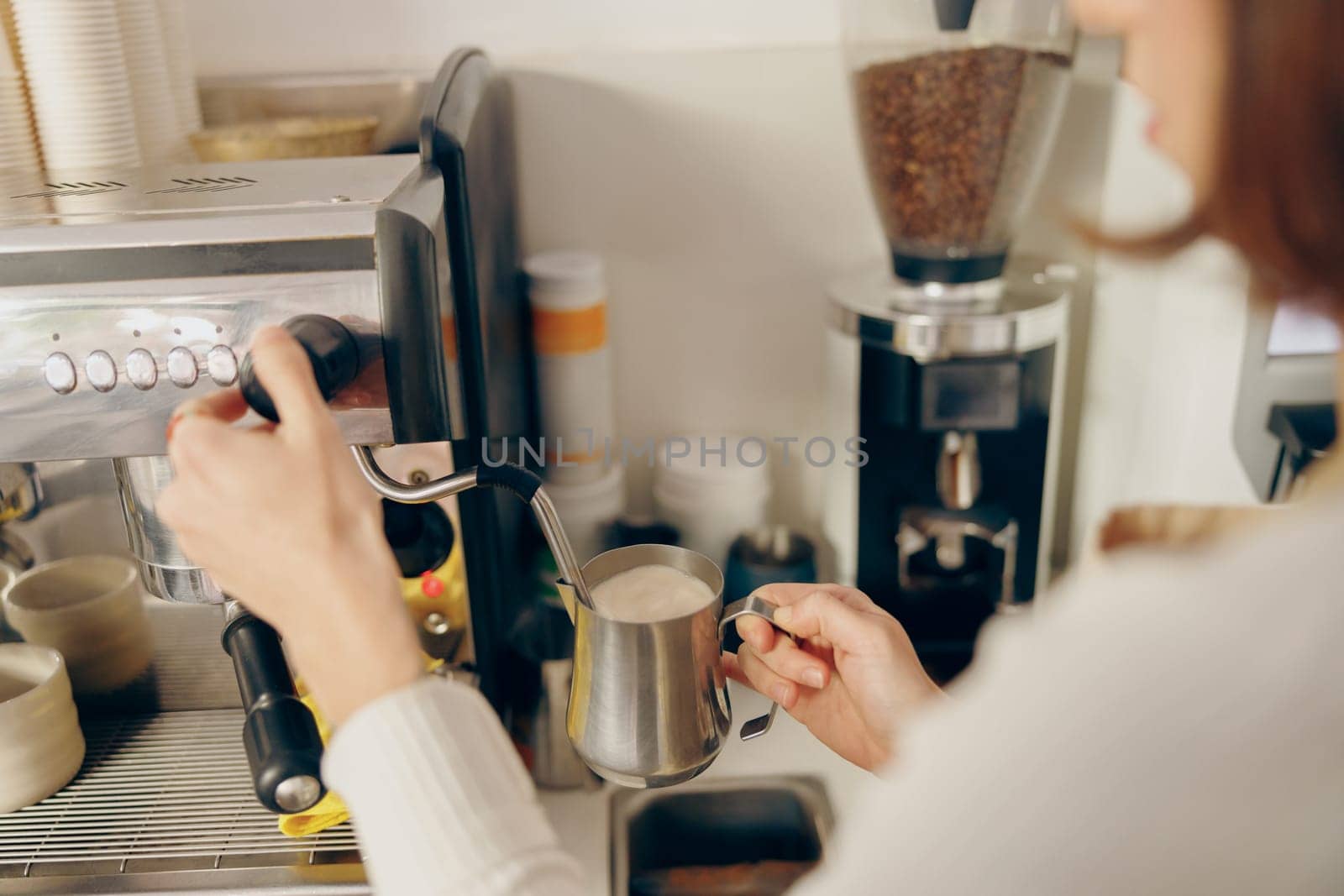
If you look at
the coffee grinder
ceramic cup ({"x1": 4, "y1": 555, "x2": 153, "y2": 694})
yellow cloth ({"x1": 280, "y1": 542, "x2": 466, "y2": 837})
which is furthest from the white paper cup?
the coffee grinder

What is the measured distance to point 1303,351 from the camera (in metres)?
0.75

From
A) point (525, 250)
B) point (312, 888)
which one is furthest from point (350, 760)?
point (525, 250)

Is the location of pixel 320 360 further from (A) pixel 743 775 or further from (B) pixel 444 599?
(A) pixel 743 775

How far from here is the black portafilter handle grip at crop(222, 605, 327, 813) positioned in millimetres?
557

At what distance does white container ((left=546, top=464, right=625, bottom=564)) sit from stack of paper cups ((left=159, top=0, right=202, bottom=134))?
1.55 ft

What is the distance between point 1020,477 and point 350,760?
706mm

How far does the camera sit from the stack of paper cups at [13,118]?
77cm

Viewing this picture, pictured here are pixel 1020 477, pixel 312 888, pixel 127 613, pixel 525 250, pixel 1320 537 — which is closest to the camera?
pixel 1320 537

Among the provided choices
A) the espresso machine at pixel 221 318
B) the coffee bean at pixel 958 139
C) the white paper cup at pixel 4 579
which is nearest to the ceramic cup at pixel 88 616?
the white paper cup at pixel 4 579

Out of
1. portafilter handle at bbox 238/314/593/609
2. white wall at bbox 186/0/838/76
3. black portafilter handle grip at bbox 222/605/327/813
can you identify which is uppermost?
white wall at bbox 186/0/838/76

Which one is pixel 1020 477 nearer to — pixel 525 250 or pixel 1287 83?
pixel 525 250

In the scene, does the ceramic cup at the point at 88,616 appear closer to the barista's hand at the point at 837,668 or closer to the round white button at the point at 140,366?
the round white button at the point at 140,366

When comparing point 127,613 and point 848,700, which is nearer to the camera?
point 848,700

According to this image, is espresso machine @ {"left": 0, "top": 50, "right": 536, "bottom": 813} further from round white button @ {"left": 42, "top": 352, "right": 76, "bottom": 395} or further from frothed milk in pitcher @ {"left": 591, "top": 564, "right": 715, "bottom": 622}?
frothed milk in pitcher @ {"left": 591, "top": 564, "right": 715, "bottom": 622}
